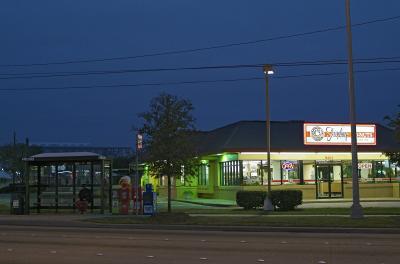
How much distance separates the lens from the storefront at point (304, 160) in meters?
39.2

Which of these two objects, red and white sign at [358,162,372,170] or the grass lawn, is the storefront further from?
the grass lawn

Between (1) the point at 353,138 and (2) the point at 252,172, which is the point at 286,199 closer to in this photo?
(1) the point at 353,138

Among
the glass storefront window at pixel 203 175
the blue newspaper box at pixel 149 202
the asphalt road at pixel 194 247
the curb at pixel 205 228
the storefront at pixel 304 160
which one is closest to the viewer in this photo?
the asphalt road at pixel 194 247

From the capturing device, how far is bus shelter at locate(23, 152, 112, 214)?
97.0 ft

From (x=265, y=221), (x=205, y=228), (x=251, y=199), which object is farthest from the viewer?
(x=251, y=199)

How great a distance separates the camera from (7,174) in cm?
8994

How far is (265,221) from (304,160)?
59.4ft

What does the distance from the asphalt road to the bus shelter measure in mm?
9400

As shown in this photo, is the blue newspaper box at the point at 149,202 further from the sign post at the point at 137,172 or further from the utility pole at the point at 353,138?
the utility pole at the point at 353,138

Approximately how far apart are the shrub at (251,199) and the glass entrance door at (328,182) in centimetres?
1082

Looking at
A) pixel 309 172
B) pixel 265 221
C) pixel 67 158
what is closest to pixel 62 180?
pixel 67 158

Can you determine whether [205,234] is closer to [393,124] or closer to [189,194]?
[393,124]

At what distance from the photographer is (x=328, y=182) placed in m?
40.5

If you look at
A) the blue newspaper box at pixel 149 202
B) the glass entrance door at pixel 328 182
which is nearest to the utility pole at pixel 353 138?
the blue newspaper box at pixel 149 202
